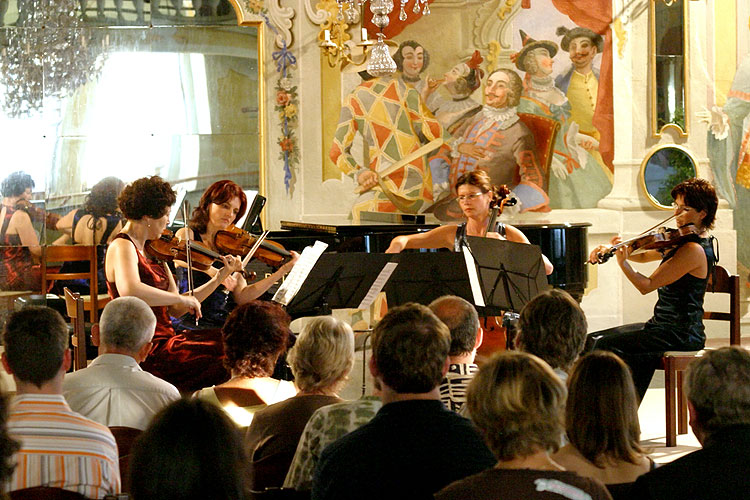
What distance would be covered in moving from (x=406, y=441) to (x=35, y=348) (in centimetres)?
97

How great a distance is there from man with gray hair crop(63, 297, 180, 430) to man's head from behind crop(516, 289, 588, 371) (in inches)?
44.1

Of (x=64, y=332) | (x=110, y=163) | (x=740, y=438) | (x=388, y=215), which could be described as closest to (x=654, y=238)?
(x=388, y=215)

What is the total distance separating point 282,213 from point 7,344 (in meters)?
5.96

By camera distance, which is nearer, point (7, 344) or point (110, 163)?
point (7, 344)

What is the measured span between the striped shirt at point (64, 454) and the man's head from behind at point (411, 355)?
66 centimetres

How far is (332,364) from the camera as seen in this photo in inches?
108

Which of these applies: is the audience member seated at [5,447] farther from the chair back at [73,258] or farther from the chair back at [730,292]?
the chair back at [73,258]

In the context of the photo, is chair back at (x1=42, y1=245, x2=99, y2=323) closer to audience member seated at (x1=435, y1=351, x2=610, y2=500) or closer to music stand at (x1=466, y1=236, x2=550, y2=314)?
music stand at (x1=466, y1=236, x2=550, y2=314)

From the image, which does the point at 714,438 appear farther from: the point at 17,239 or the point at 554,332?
the point at 17,239

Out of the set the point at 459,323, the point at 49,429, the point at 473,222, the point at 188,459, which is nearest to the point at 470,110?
the point at 473,222

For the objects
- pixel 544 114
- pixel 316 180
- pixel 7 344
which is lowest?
pixel 7 344

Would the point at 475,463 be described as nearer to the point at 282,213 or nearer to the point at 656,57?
the point at 282,213

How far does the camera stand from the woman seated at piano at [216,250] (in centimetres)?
468

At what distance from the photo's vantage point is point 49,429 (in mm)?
2176
